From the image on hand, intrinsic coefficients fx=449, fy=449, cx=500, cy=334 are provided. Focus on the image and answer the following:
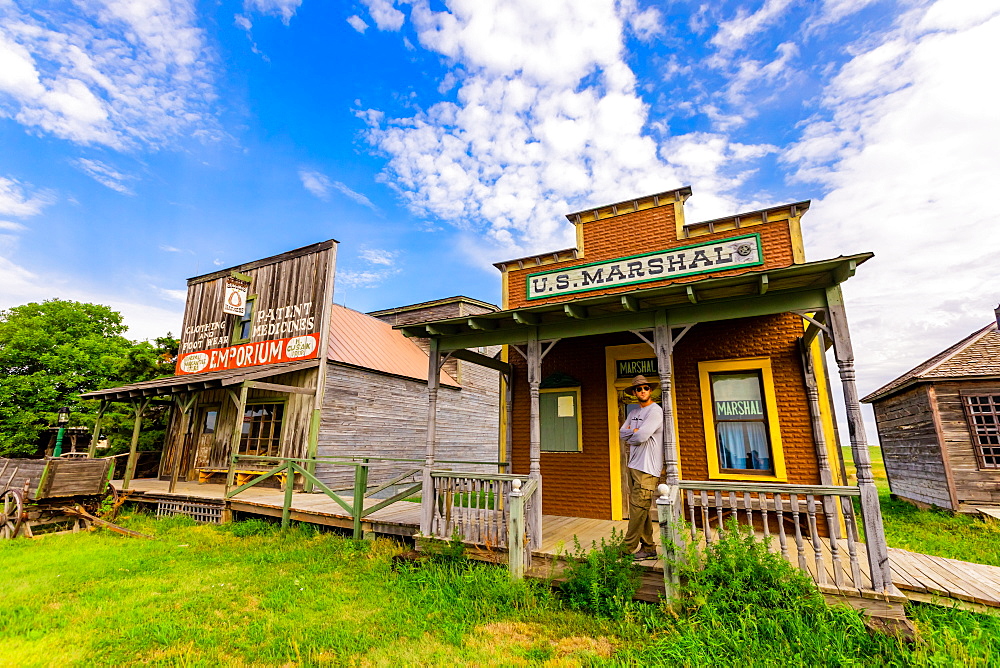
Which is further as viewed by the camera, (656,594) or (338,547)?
(338,547)

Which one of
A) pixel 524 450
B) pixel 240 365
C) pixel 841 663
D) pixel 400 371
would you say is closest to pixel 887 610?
pixel 841 663

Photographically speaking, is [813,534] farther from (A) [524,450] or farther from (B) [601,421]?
(A) [524,450]

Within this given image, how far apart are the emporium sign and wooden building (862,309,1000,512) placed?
8.14 metres

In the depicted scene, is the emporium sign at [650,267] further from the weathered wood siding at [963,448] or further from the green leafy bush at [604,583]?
the weathered wood siding at [963,448]

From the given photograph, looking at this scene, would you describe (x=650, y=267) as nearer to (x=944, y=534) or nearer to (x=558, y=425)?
(x=558, y=425)

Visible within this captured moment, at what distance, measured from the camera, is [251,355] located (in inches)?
589

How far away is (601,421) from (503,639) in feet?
15.4

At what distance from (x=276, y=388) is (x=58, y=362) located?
1750 centimetres

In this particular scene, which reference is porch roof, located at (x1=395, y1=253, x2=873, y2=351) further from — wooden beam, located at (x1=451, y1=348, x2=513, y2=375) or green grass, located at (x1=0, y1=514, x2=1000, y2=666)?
green grass, located at (x1=0, y1=514, x2=1000, y2=666)

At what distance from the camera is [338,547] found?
26.0 feet

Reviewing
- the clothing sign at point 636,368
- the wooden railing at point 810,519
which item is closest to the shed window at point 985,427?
the wooden railing at point 810,519

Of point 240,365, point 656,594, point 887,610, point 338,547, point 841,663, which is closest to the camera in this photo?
point 841,663

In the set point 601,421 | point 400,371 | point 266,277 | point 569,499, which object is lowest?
point 569,499

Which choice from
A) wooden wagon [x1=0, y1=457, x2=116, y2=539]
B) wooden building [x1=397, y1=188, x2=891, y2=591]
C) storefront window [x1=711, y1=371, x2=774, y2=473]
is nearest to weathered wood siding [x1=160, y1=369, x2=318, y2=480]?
wooden wagon [x1=0, y1=457, x2=116, y2=539]
